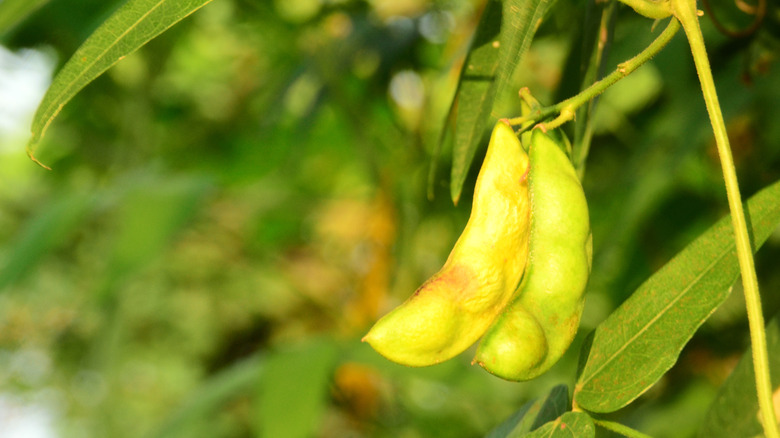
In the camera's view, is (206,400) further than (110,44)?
Yes

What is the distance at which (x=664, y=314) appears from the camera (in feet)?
0.96

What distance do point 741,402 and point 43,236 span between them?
71 cm

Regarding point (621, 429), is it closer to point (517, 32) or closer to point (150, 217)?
point (517, 32)

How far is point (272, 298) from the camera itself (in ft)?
5.61

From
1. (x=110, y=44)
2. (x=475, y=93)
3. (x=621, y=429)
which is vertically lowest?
(x=621, y=429)

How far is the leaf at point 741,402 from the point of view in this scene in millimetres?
364

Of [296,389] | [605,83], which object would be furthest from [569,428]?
[296,389]

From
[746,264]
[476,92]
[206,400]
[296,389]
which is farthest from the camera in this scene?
[206,400]

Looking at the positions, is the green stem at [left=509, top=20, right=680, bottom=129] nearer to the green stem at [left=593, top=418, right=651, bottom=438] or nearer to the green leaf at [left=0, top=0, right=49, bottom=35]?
the green stem at [left=593, top=418, right=651, bottom=438]

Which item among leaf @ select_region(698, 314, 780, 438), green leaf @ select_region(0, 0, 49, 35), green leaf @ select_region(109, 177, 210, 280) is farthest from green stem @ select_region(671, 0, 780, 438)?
green leaf @ select_region(109, 177, 210, 280)

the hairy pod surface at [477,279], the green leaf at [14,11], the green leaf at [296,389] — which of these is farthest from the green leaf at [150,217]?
the hairy pod surface at [477,279]

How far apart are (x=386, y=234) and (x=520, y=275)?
2.78ft

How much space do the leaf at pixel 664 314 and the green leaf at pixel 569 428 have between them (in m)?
0.01

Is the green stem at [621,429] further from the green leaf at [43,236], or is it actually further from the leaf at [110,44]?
the green leaf at [43,236]
